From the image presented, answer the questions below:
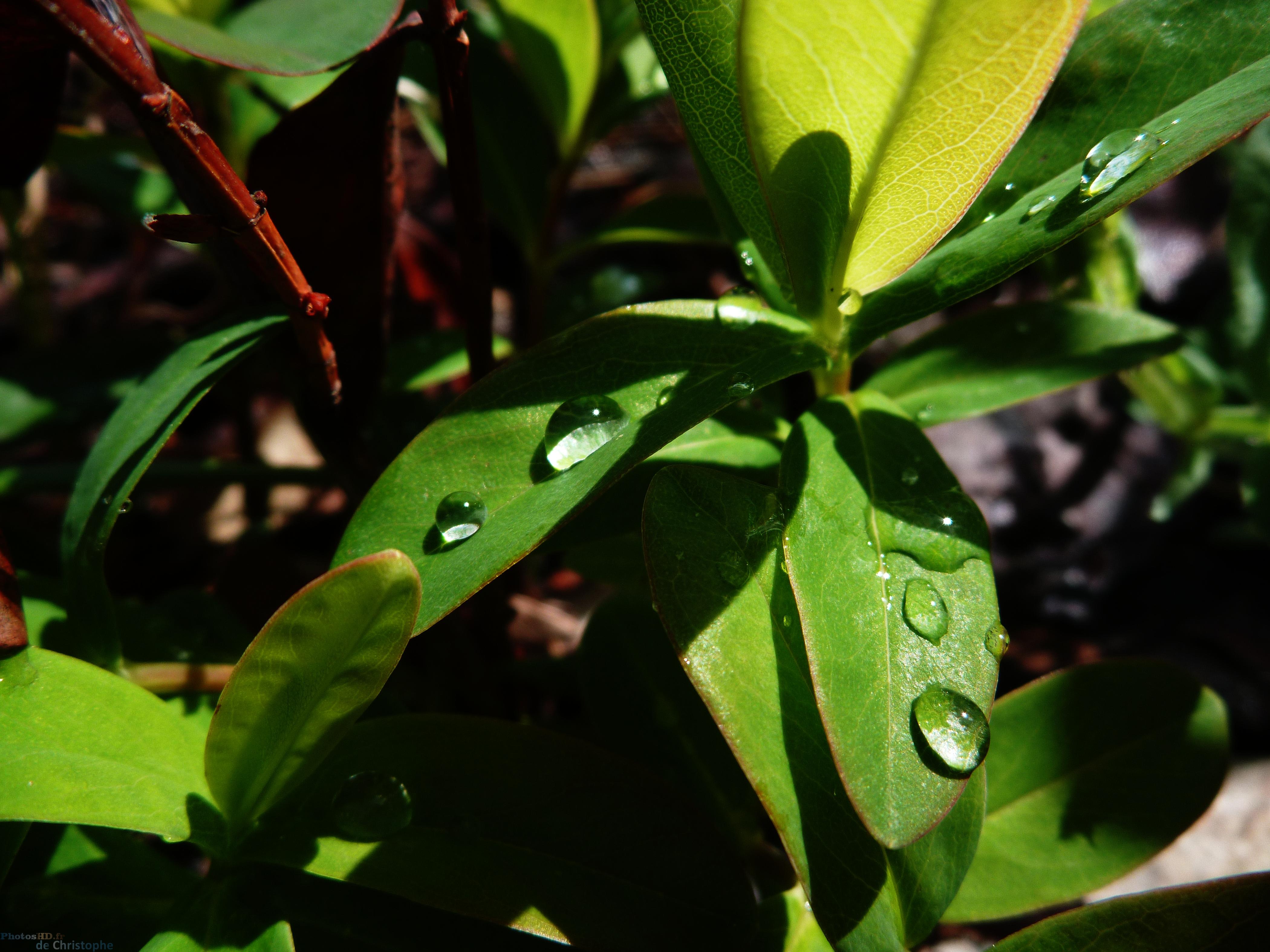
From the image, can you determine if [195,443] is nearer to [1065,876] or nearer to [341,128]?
[341,128]

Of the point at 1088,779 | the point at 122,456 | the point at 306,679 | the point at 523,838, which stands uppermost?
the point at 122,456

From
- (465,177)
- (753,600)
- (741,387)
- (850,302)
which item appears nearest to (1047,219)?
(850,302)

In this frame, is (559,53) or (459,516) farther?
(559,53)

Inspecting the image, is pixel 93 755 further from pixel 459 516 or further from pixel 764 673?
pixel 764 673

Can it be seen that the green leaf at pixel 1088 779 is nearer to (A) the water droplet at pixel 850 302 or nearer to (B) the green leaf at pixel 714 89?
(A) the water droplet at pixel 850 302

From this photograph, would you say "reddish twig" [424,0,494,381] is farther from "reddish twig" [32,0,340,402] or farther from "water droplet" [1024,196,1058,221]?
"water droplet" [1024,196,1058,221]

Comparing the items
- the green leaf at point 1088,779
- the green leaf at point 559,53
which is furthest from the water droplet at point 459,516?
the green leaf at point 559,53
